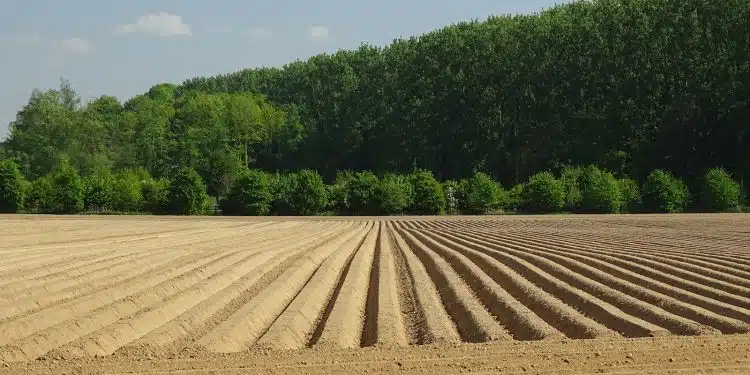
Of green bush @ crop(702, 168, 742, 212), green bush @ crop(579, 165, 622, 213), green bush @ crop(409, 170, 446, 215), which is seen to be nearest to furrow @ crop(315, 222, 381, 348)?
green bush @ crop(409, 170, 446, 215)

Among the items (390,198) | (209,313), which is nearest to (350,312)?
(209,313)

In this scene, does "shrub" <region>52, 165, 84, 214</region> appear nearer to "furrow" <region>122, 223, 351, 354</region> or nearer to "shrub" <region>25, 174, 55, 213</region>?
"shrub" <region>25, 174, 55, 213</region>

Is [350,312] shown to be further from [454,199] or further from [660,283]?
[454,199]

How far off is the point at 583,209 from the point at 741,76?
79.9ft

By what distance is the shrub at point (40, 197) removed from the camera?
61.5 m

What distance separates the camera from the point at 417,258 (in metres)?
19.9

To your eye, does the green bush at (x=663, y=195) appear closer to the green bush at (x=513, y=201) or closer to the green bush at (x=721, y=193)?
the green bush at (x=721, y=193)

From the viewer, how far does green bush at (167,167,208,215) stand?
59431 mm

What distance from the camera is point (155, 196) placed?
61.4 metres

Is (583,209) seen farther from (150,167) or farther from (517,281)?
(150,167)

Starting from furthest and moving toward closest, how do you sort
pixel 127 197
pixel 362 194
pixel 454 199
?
1. pixel 127 197
2. pixel 454 199
3. pixel 362 194

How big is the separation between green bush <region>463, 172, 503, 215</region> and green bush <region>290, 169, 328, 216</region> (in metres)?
11.1

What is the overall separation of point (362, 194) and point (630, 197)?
20.4m

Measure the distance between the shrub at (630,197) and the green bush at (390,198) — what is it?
1626cm
